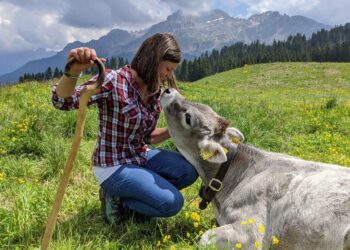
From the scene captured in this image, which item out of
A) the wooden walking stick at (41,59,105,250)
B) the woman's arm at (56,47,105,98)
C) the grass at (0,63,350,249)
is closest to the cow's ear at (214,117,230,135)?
the grass at (0,63,350,249)

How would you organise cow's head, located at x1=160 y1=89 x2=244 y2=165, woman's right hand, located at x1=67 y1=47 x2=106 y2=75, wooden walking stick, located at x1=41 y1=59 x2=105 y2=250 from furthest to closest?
cow's head, located at x1=160 y1=89 x2=244 y2=165 < woman's right hand, located at x1=67 y1=47 x2=106 y2=75 < wooden walking stick, located at x1=41 y1=59 x2=105 y2=250

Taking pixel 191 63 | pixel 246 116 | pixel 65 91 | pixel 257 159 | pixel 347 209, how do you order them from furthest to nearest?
1. pixel 191 63
2. pixel 246 116
3. pixel 257 159
4. pixel 65 91
5. pixel 347 209

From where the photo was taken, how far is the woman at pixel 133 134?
5031 mm

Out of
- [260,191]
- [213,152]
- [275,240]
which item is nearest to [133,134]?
[213,152]

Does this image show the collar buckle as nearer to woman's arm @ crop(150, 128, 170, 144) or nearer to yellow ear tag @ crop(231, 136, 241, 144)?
yellow ear tag @ crop(231, 136, 241, 144)

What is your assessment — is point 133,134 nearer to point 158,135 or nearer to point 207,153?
point 158,135

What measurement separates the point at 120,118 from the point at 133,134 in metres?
0.30

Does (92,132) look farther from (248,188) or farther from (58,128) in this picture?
(248,188)

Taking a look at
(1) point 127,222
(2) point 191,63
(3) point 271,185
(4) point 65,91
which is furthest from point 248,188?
(2) point 191,63

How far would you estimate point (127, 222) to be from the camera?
17.4 feet

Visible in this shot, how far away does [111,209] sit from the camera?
17.4 ft

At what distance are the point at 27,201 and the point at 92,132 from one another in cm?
431

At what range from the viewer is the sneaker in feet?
17.3

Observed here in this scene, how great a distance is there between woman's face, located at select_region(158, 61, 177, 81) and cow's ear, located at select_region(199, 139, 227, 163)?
1.08 m
